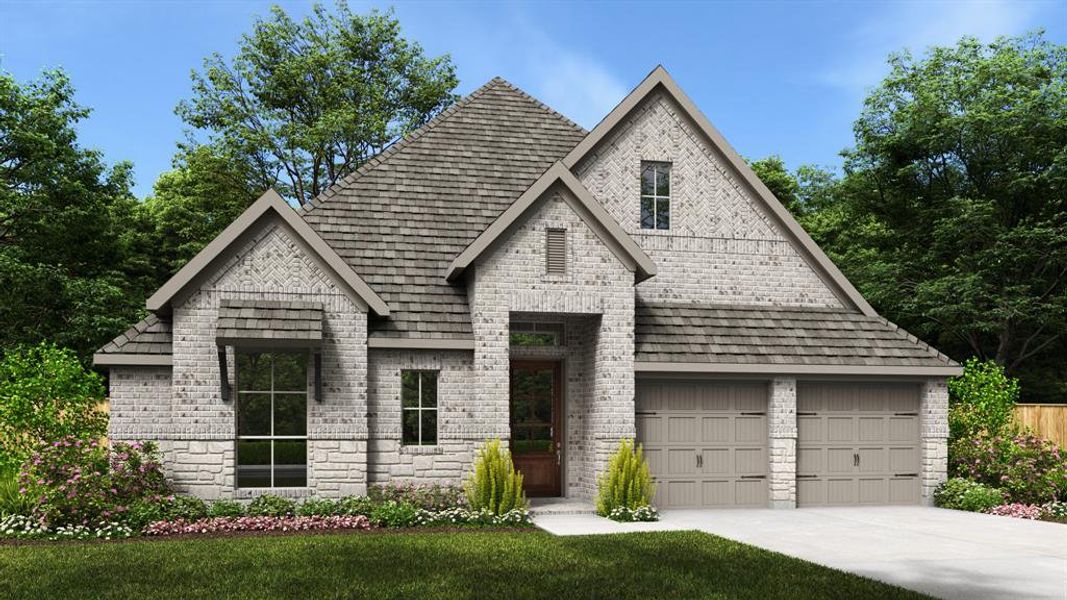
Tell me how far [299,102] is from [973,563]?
28905 mm

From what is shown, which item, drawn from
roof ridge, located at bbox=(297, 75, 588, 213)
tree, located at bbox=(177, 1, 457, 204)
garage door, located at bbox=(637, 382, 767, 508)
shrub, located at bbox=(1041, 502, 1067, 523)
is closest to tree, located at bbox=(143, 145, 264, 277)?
tree, located at bbox=(177, 1, 457, 204)

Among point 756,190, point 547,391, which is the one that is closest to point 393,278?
point 547,391

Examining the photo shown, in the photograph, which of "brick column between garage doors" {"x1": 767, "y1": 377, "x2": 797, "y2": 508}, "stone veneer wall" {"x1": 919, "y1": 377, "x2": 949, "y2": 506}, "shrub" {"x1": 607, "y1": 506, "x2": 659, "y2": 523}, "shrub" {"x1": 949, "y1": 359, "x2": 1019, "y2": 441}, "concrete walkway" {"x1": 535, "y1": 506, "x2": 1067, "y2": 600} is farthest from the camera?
"shrub" {"x1": 949, "y1": 359, "x2": 1019, "y2": 441}

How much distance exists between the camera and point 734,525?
49.4 feet

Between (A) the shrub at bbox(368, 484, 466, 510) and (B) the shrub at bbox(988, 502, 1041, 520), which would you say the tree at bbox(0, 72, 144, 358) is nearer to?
(A) the shrub at bbox(368, 484, 466, 510)

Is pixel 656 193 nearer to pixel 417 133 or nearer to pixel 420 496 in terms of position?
pixel 417 133

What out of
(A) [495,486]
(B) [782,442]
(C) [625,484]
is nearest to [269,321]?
(A) [495,486]

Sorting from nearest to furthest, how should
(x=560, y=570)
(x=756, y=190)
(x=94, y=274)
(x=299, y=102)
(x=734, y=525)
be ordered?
1. (x=560, y=570)
2. (x=734, y=525)
3. (x=756, y=190)
4. (x=94, y=274)
5. (x=299, y=102)

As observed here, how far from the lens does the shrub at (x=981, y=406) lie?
19.5 meters

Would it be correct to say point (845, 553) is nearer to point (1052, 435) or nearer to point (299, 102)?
point (1052, 435)

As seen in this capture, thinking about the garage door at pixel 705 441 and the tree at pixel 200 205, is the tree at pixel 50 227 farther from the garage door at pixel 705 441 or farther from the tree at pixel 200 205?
the garage door at pixel 705 441

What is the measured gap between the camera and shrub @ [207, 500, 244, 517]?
47.2 ft

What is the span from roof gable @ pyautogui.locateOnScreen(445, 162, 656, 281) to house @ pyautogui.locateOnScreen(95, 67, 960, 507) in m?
0.04

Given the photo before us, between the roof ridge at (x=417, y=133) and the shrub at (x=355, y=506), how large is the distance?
203 inches
